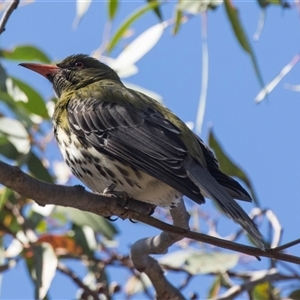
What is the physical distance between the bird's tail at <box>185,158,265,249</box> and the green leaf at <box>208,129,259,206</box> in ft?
0.80

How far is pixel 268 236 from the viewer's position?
336cm

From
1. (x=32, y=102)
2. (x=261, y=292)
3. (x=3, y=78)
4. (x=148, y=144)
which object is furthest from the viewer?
(x=32, y=102)

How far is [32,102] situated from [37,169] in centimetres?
39

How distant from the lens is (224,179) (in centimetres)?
326

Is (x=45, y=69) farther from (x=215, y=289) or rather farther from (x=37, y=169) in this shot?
(x=215, y=289)

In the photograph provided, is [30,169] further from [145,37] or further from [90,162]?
[145,37]

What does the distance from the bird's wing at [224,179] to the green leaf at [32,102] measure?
2.94 feet

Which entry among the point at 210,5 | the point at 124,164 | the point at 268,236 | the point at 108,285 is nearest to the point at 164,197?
the point at 124,164

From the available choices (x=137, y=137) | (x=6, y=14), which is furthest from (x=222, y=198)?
(x=6, y=14)

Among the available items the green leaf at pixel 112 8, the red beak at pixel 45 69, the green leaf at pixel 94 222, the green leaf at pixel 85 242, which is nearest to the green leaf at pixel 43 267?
the green leaf at pixel 94 222

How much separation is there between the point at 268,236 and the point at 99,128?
0.82 m

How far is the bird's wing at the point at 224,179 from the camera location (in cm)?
316

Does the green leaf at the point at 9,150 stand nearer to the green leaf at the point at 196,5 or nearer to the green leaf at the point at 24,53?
→ the green leaf at the point at 24,53

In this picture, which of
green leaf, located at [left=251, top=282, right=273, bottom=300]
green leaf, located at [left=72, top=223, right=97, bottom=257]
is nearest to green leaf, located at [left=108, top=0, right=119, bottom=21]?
green leaf, located at [left=72, top=223, right=97, bottom=257]
